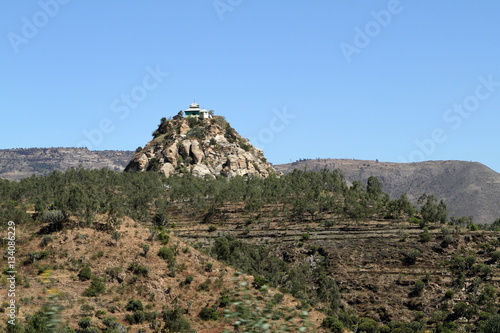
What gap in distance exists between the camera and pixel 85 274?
6788 cm

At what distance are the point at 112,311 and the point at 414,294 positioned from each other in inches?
2023

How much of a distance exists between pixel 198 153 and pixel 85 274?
3725 inches

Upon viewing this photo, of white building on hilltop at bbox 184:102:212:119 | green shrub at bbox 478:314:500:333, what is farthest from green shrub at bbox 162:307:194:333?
white building on hilltop at bbox 184:102:212:119

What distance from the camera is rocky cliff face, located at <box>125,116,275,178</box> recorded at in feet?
518

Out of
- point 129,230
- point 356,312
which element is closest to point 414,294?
point 356,312

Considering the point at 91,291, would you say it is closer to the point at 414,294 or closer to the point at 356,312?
the point at 356,312

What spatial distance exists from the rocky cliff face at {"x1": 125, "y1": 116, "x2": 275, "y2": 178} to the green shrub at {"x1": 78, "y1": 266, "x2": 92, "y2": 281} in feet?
278

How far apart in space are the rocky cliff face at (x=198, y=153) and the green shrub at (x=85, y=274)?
84.7 meters

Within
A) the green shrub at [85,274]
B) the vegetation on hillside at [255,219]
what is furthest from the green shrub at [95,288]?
the green shrub at [85,274]

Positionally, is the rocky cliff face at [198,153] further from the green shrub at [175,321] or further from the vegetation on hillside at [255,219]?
the green shrub at [175,321]

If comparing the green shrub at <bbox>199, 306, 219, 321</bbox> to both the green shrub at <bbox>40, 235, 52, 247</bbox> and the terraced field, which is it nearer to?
the green shrub at <bbox>40, 235, 52, 247</bbox>

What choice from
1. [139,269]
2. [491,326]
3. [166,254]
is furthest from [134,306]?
[491,326]

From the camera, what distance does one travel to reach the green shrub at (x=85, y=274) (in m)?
67.7

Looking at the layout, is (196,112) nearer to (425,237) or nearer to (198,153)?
(198,153)
